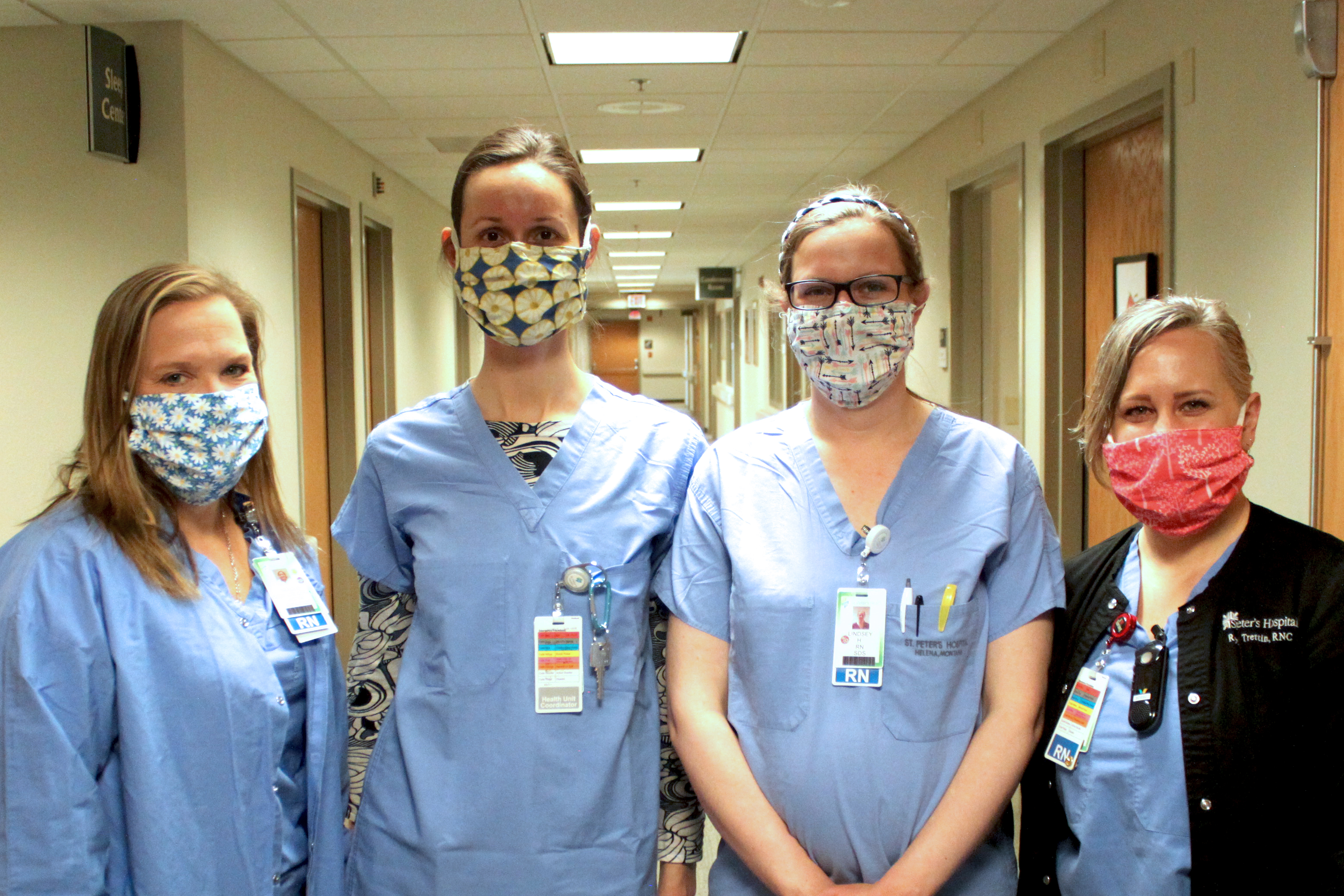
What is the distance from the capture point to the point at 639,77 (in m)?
4.40

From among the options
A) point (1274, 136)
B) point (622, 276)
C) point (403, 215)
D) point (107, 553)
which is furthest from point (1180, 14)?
point (622, 276)

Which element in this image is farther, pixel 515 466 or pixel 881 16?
pixel 881 16

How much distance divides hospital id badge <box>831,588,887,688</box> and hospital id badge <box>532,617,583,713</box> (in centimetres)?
35

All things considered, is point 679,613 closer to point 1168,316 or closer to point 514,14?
point 1168,316

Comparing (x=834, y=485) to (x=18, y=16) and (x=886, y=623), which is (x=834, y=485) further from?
(x=18, y=16)

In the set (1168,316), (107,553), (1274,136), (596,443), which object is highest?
(1274,136)

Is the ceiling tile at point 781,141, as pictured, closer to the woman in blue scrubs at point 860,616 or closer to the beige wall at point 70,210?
the beige wall at point 70,210

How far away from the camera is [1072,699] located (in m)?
1.44

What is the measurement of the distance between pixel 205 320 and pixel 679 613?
795mm

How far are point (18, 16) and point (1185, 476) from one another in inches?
146

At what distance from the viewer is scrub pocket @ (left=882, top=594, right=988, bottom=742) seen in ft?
4.51

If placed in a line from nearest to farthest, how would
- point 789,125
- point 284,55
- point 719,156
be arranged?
point 284,55, point 789,125, point 719,156

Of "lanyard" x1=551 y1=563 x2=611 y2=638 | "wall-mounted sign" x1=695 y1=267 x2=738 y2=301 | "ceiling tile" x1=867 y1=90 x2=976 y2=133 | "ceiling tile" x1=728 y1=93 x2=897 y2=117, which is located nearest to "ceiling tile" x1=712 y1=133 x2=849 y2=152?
"ceiling tile" x1=867 y1=90 x2=976 y2=133

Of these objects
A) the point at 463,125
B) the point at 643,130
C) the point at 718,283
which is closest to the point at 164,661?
the point at 463,125
